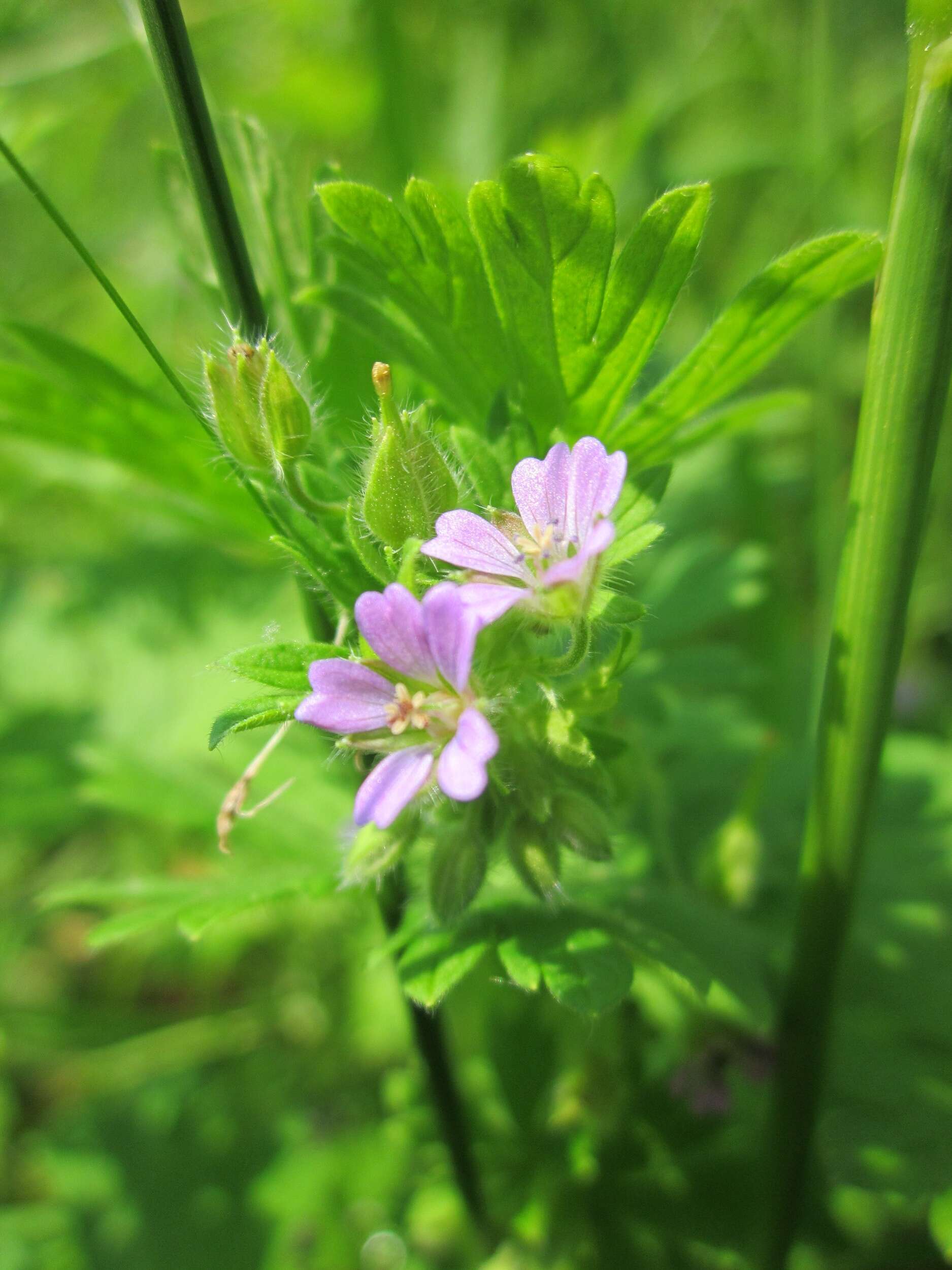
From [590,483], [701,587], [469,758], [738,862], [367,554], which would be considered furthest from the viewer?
[701,587]

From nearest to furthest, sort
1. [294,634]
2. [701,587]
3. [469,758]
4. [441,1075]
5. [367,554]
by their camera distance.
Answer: [469,758], [367,554], [441,1075], [701,587], [294,634]

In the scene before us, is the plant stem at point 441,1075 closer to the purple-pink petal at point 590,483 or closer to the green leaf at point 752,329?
the purple-pink petal at point 590,483

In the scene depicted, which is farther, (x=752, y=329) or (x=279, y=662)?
(x=752, y=329)

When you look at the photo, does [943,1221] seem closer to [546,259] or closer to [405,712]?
[405,712]

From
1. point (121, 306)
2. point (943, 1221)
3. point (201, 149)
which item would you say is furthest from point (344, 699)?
point (943, 1221)

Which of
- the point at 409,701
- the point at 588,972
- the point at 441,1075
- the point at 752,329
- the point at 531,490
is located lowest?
the point at 441,1075

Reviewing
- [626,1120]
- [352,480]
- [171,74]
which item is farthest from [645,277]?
[626,1120]

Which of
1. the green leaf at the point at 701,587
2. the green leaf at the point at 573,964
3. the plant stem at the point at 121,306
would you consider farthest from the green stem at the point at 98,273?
the green leaf at the point at 701,587

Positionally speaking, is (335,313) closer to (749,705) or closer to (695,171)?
(749,705)
